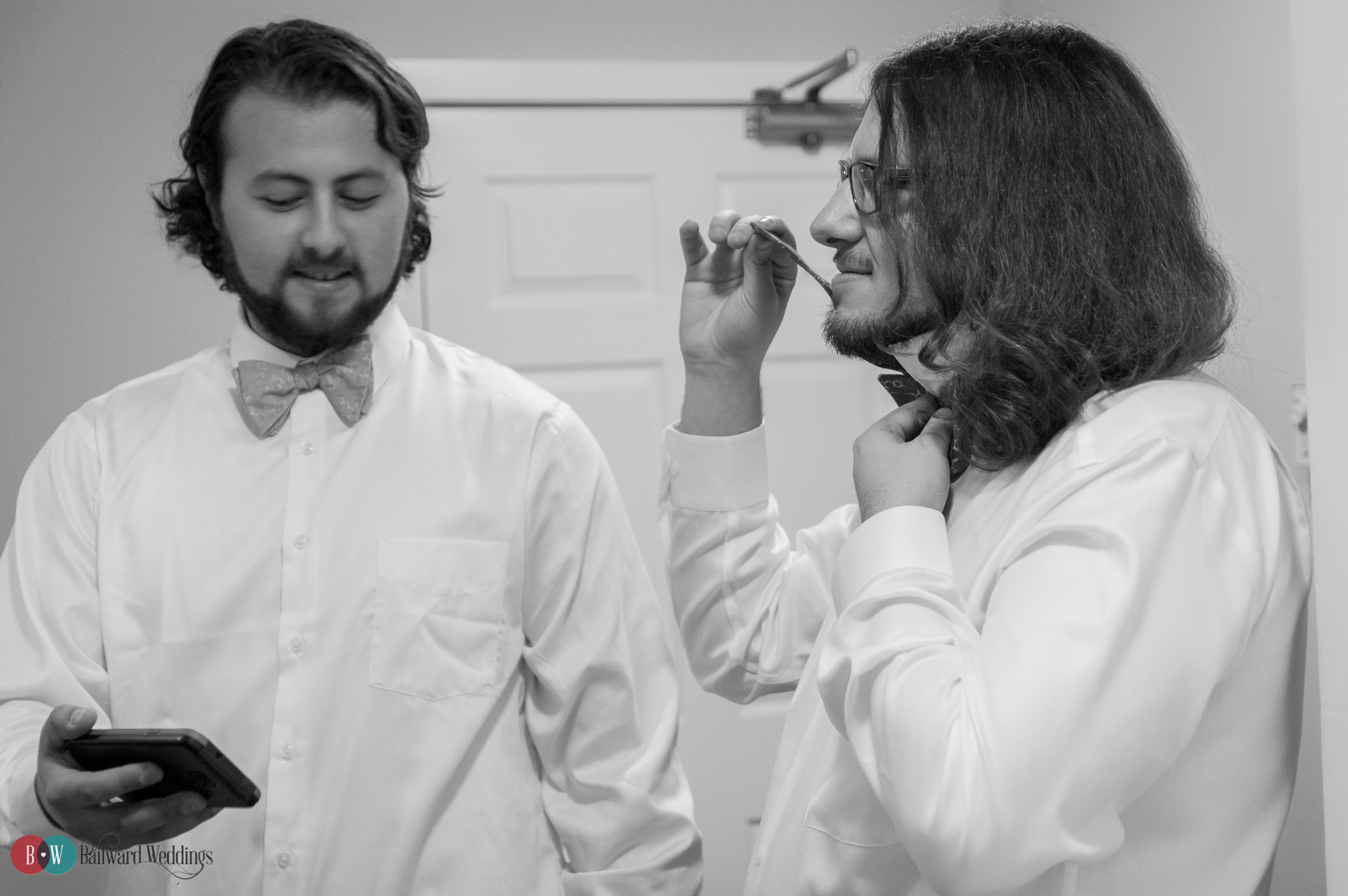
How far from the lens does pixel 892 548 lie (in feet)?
2.91

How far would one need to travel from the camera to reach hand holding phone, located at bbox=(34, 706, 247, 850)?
112 cm

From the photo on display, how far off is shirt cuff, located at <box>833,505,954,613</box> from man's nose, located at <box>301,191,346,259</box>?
0.79 m

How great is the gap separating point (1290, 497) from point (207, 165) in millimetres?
1328

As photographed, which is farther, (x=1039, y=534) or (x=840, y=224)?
(x=840, y=224)

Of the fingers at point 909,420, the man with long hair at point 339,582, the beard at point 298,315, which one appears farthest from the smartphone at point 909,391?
the beard at point 298,315

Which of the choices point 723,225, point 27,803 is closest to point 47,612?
point 27,803

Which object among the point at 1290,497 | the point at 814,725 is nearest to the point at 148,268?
the point at 814,725

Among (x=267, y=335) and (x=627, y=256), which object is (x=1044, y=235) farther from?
(x=627, y=256)

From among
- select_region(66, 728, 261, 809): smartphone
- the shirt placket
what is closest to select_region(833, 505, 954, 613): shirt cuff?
select_region(66, 728, 261, 809): smartphone

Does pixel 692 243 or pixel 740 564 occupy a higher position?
pixel 692 243

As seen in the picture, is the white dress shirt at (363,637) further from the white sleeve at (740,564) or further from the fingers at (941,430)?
the fingers at (941,430)

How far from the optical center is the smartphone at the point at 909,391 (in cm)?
108

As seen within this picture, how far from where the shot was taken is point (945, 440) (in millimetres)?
1007

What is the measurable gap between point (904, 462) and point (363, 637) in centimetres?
74
